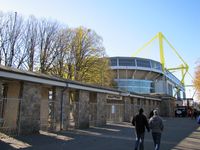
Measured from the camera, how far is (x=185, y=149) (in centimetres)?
1238

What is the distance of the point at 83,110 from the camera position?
22109mm

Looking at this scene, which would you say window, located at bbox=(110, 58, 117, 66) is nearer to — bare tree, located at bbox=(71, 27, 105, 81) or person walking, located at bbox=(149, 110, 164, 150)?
bare tree, located at bbox=(71, 27, 105, 81)

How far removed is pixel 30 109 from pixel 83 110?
20.8 feet

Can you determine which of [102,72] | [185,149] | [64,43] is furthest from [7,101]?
[102,72]

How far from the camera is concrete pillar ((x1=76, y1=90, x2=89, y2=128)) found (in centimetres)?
2147

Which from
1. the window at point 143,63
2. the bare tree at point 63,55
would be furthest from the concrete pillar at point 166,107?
the window at point 143,63

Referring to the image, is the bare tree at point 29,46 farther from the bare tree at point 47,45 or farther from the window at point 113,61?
the window at point 113,61

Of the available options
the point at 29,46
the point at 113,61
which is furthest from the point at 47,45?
the point at 113,61

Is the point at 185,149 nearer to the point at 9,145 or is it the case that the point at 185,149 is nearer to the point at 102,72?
the point at 9,145

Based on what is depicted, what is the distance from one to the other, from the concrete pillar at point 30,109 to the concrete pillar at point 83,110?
4.95 meters

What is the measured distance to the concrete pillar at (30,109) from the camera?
15.9 meters

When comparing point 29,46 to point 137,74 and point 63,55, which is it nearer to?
point 63,55

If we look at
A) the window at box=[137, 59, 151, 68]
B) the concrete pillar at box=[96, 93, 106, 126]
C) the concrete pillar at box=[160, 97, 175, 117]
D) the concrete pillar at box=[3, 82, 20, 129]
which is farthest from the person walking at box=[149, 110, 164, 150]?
the window at box=[137, 59, 151, 68]

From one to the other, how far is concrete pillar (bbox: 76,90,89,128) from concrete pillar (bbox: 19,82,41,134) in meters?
4.95
